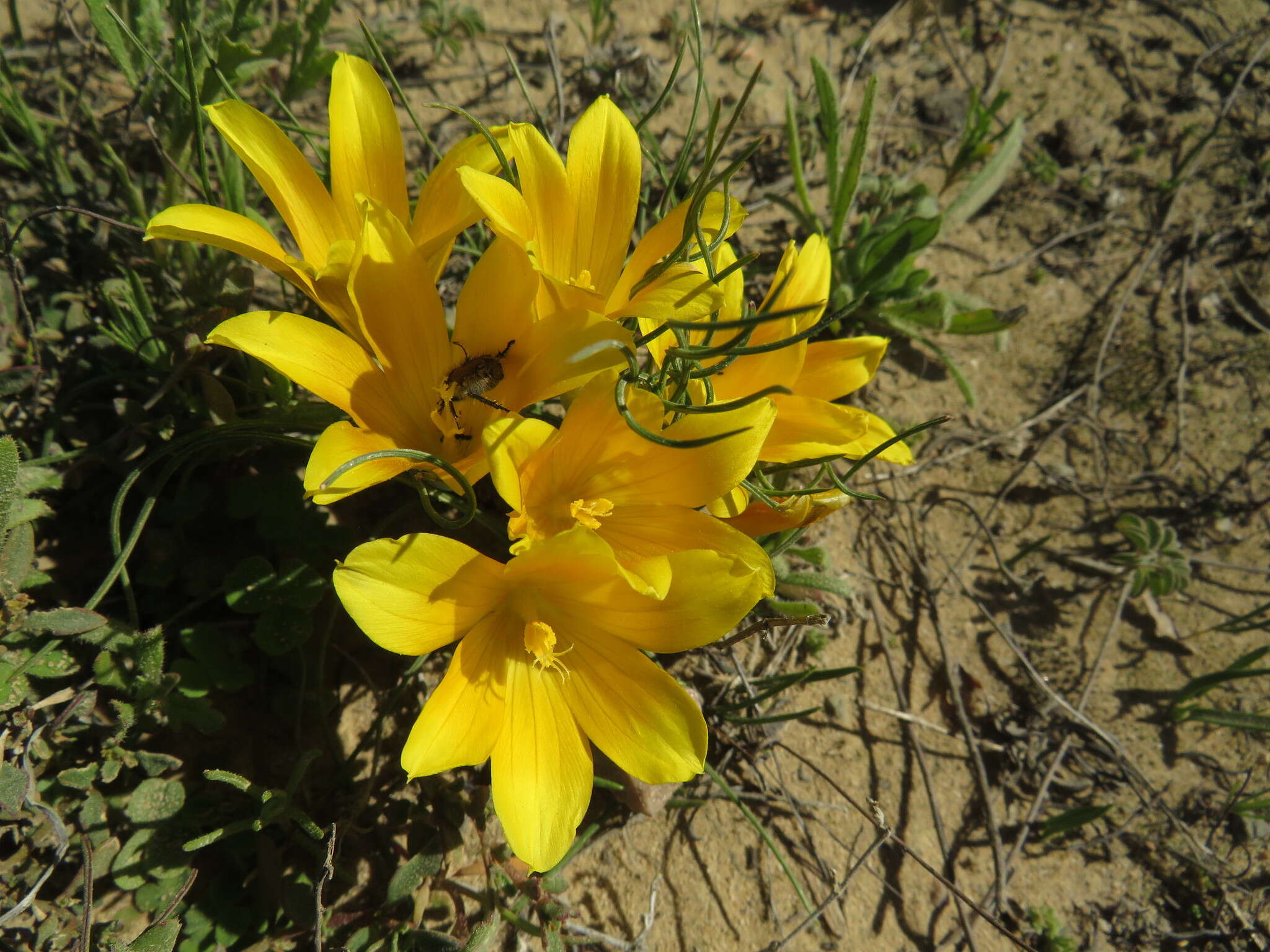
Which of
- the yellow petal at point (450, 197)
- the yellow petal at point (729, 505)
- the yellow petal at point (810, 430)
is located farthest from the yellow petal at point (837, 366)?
the yellow petal at point (450, 197)

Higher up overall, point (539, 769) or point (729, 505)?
point (729, 505)

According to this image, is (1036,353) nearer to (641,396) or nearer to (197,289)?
(641,396)

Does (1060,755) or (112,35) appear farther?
(1060,755)

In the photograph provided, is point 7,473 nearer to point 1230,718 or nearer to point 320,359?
point 320,359

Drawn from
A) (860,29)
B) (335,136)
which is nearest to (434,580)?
(335,136)

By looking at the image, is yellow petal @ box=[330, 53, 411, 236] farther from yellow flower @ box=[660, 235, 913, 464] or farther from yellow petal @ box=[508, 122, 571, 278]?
yellow flower @ box=[660, 235, 913, 464]

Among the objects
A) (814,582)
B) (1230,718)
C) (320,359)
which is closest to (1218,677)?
(1230,718)

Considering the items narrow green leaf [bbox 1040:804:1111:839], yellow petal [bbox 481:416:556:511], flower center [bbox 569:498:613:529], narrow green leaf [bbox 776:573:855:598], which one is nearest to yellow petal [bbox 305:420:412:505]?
yellow petal [bbox 481:416:556:511]

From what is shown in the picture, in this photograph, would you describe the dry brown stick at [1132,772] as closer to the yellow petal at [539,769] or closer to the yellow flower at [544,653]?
the yellow flower at [544,653]
